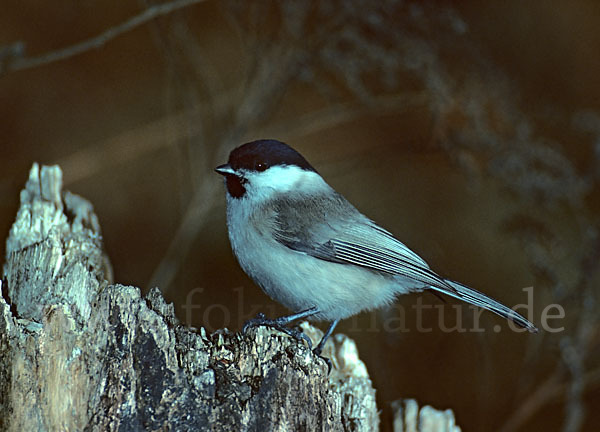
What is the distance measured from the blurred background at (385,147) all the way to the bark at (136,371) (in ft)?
4.43

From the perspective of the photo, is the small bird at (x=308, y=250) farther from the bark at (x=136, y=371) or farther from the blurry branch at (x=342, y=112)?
the blurry branch at (x=342, y=112)

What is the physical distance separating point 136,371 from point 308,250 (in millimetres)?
1098

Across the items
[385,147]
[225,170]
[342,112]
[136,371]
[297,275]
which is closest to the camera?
[136,371]

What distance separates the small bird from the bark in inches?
23.8

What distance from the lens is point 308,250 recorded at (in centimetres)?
286

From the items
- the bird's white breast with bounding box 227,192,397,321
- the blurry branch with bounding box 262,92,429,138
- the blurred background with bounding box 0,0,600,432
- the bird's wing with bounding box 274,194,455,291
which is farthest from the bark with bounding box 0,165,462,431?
the blurry branch with bounding box 262,92,429,138

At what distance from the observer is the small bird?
2818 mm

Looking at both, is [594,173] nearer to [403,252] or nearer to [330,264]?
[403,252]

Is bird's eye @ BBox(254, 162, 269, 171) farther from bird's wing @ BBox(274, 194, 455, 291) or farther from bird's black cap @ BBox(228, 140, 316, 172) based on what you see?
bird's wing @ BBox(274, 194, 455, 291)

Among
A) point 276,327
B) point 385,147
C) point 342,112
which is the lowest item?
point 276,327

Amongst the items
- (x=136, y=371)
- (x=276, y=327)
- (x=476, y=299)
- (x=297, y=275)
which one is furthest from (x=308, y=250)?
(x=136, y=371)

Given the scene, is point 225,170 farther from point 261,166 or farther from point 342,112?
point 342,112

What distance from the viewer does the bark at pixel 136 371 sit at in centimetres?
188

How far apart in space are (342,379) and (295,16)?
1.83m
